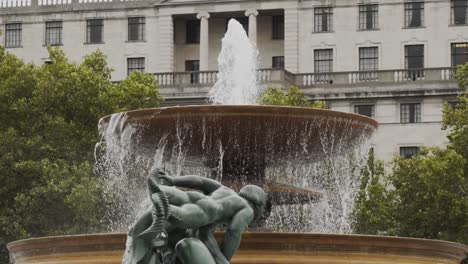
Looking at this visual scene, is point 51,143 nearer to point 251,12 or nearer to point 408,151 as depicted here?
point 408,151

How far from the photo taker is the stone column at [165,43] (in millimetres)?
73500

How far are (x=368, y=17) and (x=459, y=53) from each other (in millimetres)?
5020

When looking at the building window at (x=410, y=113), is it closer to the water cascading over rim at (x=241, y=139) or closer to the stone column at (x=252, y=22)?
the stone column at (x=252, y=22)

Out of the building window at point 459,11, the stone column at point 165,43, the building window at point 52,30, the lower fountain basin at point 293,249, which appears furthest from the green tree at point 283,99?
the lower fountain basin at point 293,249

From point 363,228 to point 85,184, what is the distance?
9270mm

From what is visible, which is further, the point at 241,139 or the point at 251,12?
the point at 251,12

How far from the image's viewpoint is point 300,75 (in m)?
70.2

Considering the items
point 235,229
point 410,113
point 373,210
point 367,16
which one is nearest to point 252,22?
point 367,16

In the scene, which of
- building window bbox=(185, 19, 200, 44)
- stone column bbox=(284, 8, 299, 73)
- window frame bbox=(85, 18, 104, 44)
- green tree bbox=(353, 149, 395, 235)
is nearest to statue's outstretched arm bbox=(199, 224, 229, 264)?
green tree bbox=(353, 149, 395, 235)

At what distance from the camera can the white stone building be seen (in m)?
68.0

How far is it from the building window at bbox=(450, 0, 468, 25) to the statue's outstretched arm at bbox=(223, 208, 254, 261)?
5536 centimetres

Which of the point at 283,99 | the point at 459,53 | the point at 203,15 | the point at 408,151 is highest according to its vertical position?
the point at 203,15

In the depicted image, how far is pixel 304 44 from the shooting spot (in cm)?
7206

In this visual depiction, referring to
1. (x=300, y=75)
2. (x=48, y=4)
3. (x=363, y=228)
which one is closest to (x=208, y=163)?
(x=363, y=228)
